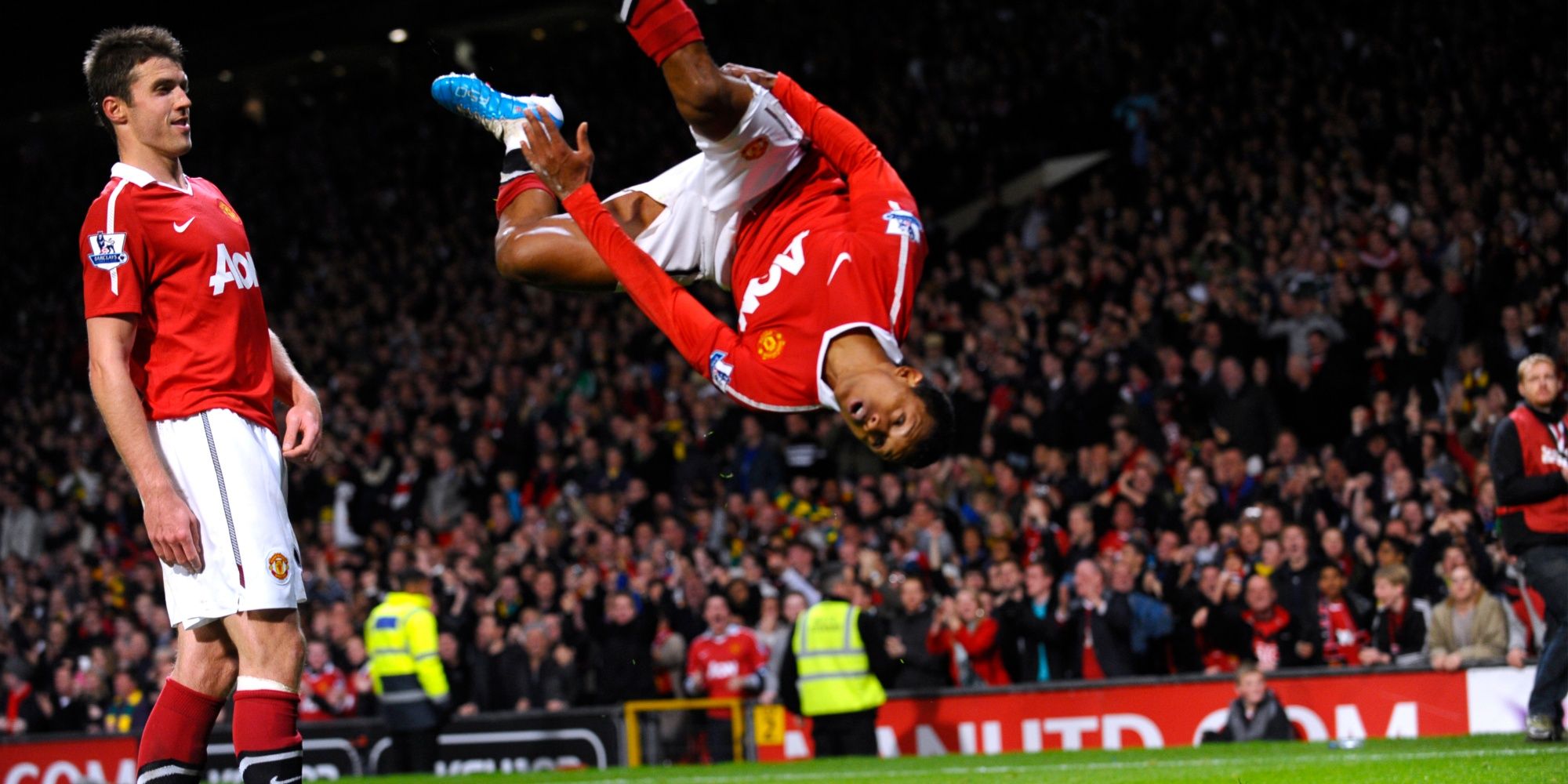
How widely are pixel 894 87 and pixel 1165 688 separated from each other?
11.1 meters

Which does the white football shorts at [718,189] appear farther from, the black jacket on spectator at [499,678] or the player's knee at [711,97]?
the black jacket on spectator at [499,678]

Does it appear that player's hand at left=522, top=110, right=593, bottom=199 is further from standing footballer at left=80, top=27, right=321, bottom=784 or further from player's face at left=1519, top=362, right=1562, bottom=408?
player's face at left=1519, top=362, right=1562, bottom=408

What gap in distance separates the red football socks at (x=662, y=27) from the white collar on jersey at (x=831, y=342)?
1.15 meters

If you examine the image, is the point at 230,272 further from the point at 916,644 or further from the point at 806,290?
the point at 916,644

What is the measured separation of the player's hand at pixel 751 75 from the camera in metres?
5.71

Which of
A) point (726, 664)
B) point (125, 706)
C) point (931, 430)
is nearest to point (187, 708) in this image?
point (931, 430)

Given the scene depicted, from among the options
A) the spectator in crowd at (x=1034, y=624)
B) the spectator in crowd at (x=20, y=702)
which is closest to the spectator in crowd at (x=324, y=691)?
the spectator in crowd at (x=20, y=702)

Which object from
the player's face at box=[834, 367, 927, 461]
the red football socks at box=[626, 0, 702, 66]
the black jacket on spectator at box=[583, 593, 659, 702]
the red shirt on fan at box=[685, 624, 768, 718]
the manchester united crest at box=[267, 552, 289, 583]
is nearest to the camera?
the manchester united crest at box=[267, 552, 289, 583]

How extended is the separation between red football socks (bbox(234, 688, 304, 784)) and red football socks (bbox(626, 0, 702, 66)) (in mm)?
2361

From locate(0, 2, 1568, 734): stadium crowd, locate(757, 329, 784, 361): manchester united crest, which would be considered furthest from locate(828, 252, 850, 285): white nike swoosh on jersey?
locate(0, 2, 1568, 734): stadium crowd

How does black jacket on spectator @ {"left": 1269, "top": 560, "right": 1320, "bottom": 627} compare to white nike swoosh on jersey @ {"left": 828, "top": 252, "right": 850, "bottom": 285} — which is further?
black jacket on spectator @ {"left": 1269, "top": 560, "right": 1320, "bottom": 627}

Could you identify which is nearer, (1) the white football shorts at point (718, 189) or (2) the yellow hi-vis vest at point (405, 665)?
(1) the white football shorts at point (718, 189)

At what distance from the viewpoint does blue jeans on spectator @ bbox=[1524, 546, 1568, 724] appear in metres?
8.23

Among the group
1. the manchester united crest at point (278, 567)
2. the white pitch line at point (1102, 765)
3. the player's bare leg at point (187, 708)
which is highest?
the manchester united crest at point (278, 567)
